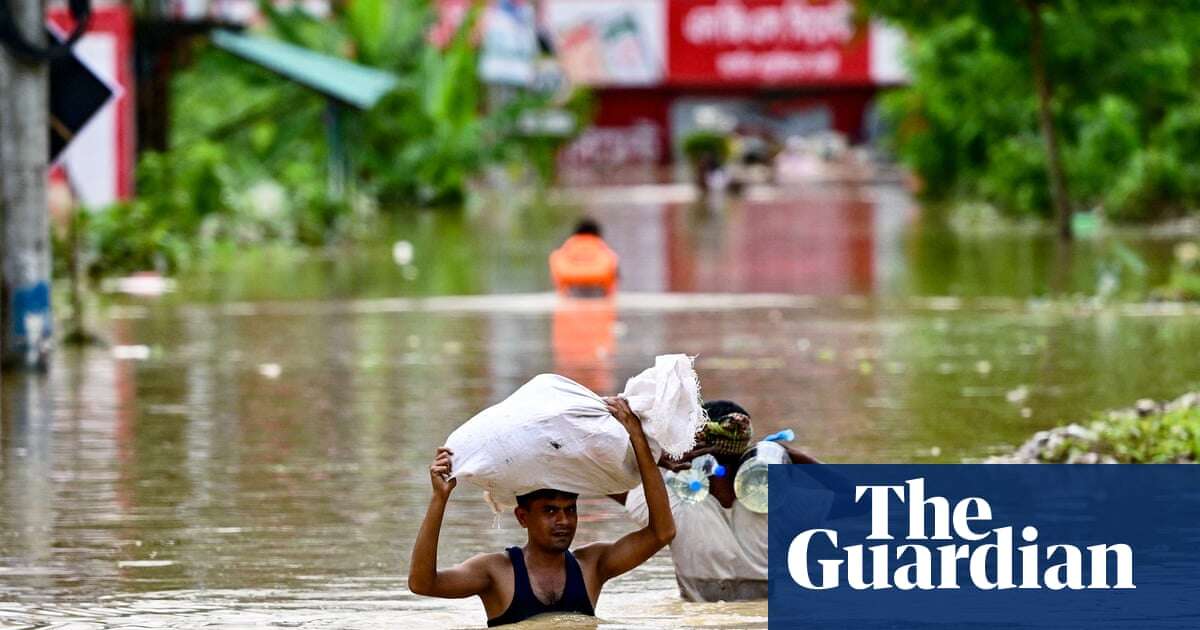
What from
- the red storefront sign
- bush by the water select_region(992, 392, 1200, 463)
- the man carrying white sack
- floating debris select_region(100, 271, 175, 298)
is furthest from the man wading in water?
the red storefront sign

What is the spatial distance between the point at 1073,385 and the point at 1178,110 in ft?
73.3

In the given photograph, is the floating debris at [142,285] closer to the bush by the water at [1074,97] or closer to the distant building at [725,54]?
the bush by the water at [1074,97]

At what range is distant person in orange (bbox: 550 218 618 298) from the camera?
71.5ft

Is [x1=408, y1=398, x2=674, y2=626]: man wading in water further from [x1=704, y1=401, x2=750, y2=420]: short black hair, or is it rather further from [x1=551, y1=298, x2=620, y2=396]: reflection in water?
[x1=551, y1=298, x2=620, y2=396]: reflection in water

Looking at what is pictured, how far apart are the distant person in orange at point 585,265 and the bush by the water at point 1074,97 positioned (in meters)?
9.48

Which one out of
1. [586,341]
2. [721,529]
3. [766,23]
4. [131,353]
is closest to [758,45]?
[766,23]

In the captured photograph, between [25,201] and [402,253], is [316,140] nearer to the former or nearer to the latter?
[402,253]

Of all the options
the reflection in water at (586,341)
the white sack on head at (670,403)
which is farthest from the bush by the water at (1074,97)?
the white sack on head at (670,403)

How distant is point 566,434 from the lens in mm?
7168

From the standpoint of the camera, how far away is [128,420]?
44.2 feet

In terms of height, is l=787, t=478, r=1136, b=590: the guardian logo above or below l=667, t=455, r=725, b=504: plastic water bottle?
below

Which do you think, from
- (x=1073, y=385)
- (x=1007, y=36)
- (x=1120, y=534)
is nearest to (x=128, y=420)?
(x=1073, y=385)

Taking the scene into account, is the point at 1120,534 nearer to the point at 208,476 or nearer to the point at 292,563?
the point at 292,563

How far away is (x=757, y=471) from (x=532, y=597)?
924mm
